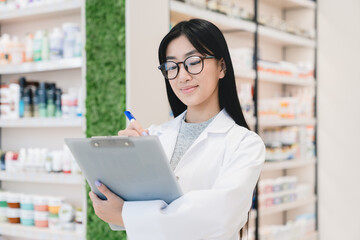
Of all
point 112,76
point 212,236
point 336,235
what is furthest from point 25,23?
point 336,235

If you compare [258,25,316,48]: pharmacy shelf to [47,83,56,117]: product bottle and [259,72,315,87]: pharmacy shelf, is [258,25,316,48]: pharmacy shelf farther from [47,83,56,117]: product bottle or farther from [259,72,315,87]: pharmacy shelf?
[47,83,56,117]: product bottle

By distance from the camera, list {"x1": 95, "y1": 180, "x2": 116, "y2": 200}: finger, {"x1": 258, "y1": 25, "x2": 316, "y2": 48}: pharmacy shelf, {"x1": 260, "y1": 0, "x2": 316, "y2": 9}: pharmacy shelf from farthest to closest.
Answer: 1. {"x1": 260, "y1": 0, "x2": 316, "y2": 9}: pharmacy shelf
2. {"x1": 258, "y1": 25, "x2": 316, "y2": 48}: pharmacy shelf
3. {"x1": 95, "y1": 180, "x2": 116, "y2": 200}: finger

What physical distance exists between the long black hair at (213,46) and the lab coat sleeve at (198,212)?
29cm

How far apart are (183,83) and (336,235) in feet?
13.9

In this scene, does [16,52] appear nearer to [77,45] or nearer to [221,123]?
[77,45]

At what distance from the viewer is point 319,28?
5.31 metres

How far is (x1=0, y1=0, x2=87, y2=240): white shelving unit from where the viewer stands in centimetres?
338

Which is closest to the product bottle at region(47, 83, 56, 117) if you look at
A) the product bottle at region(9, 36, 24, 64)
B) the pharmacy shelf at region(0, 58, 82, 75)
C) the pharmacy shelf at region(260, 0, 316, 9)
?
the pharmacy shelf at region(0, 58, 82, 75)

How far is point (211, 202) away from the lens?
141 centimetres

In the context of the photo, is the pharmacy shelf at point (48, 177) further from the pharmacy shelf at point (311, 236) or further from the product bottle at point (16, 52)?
the pharmacy shelf at point (311, 236)

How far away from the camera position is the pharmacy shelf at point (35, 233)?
132 inches

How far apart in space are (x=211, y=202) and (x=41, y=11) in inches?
105

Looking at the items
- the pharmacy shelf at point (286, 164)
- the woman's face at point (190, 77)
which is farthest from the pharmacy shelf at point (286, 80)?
the woman's face at point (190, 77)

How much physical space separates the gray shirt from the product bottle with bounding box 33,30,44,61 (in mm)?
2158
